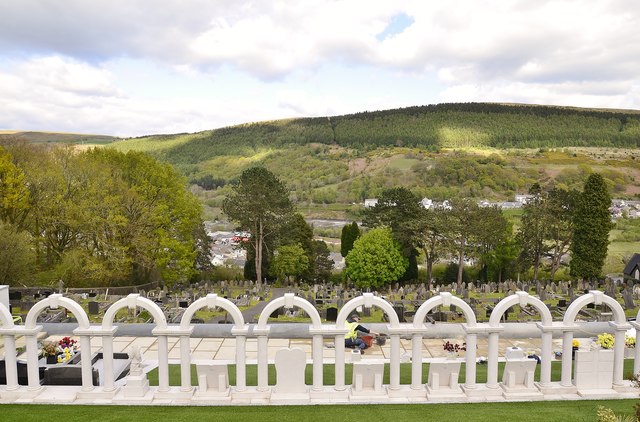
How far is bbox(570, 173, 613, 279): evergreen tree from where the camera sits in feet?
127

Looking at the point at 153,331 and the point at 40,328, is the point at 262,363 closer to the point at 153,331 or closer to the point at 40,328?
the point at 153,331

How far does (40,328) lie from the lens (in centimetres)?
1210

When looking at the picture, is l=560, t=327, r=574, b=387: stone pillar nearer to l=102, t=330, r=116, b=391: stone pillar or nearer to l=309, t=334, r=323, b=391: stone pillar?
l=309, t=334, r=323, b=391: stone pillar

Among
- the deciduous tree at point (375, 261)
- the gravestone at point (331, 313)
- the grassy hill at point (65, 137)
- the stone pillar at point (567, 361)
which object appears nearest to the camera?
the stone pillar at point (567, 361)

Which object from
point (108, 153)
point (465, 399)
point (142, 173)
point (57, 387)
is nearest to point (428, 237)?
point (142, 173)

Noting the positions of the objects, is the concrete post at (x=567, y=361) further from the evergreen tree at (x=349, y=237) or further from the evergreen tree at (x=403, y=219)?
the evergreen tree at (x=349, y=237)

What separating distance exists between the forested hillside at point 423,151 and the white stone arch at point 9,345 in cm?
7257

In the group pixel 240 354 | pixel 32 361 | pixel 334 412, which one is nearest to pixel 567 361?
pixel 334 412

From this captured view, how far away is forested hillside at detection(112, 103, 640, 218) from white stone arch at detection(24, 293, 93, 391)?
7263 cm

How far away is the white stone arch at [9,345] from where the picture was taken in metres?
12.0

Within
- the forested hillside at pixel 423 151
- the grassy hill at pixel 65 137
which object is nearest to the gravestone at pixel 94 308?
the forested hillside at pixel 423 151

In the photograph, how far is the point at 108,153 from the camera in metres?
40.2

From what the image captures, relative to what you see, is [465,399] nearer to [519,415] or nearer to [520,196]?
[519,415]

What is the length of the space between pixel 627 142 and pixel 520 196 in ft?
140
